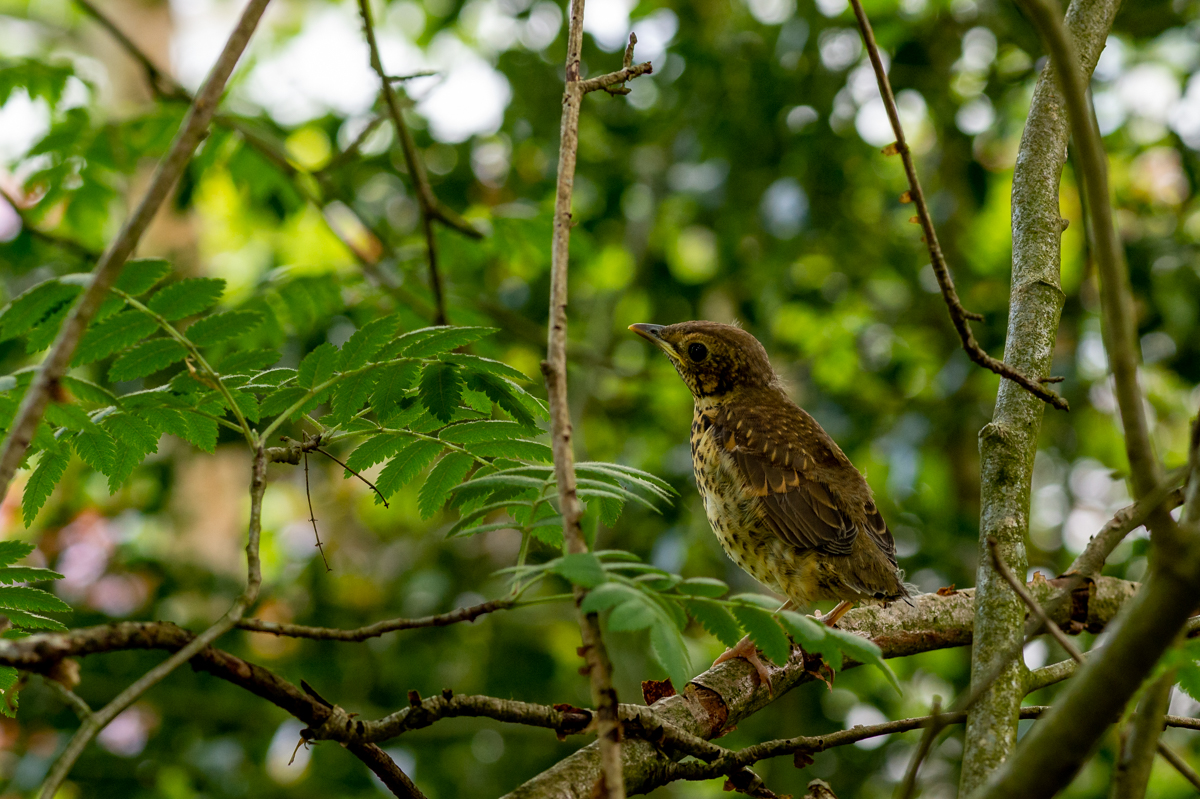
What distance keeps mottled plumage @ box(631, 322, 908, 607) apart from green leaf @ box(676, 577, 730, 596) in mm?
1653

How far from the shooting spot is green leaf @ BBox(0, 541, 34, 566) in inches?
64.7

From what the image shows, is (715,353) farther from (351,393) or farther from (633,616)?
(633,616)

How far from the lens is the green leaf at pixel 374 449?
75.8 inches

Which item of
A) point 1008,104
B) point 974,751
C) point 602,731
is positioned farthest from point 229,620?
point 1008,104

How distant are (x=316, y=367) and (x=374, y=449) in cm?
24

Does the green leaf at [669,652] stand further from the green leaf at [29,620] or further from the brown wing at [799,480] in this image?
the brown wing at [799,480]

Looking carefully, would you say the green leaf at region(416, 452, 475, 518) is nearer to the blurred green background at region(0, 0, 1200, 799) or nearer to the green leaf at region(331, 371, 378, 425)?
the green leaf at region(331, 371, 378, 425)

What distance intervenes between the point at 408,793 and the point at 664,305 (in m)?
4.42

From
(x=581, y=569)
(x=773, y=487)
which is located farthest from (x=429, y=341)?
(x=773, y=487)

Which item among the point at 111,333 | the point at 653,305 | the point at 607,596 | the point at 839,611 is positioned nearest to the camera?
the point at 607,596

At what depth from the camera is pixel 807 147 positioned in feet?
16.2

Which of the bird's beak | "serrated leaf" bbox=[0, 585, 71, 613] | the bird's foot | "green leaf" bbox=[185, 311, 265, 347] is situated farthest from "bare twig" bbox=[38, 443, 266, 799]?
the bird's beak

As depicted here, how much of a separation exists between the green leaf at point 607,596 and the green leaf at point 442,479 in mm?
713

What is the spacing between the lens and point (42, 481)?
1843 millimetres
